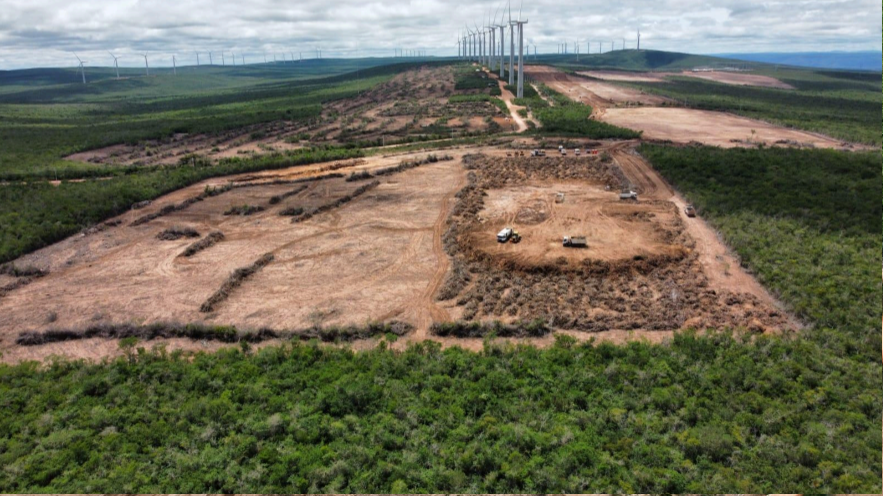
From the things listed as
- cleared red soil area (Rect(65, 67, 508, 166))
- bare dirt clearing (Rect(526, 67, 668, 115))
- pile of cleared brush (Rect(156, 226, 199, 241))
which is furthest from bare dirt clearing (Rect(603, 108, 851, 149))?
pile of cleared brush (Rect(156, 226, 199, 241))

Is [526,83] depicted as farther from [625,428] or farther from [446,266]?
[625,428]

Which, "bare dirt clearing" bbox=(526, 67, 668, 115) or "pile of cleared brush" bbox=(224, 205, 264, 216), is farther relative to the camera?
"bare dirt clearing" bbox=(526, 67, 668, 115)

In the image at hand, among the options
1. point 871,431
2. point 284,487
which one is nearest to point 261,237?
point 284,487

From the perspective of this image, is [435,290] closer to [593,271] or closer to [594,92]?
[593,271]

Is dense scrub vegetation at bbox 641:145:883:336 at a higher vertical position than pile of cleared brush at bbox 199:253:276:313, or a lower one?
higher

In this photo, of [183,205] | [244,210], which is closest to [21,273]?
[183,205]

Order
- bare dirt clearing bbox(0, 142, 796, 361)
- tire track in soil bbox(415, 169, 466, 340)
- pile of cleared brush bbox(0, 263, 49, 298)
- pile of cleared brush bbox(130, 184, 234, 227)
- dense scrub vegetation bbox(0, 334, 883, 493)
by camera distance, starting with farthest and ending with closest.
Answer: pile of cleared brush bbox(130, 184, 234, 227), pile of cleared brush bbox(0, 263, 49, 298), bare dirt clearing bbox(0, 142, 796, 361), tire track in soil bbox(415, 169, 466, 340), dense scrub vegetation bbox(0, 334, 883, 493)

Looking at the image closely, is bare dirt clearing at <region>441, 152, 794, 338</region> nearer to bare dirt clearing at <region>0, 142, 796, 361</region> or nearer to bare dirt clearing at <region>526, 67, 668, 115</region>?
bare dirt clearing at <region>0, 142, 796, 361</region>
